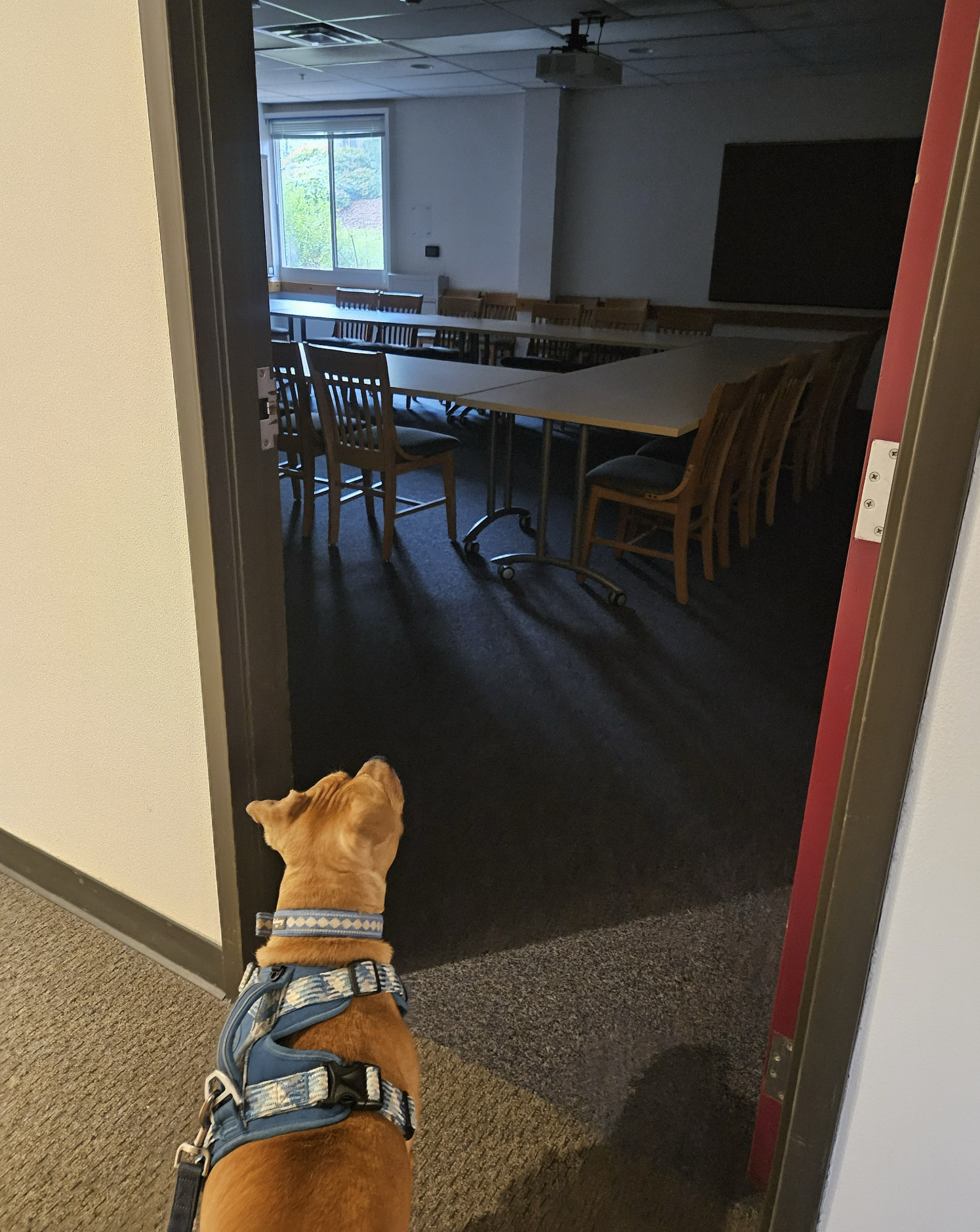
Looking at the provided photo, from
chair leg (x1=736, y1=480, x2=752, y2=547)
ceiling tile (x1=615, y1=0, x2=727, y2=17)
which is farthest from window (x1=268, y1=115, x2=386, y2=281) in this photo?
chair leg (x1=736, y1=480, x2=752, y2=547)

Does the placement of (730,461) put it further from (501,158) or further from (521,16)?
(501,158)

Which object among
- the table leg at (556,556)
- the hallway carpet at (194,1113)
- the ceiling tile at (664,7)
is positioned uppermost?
the ceiling tile at (664,7)

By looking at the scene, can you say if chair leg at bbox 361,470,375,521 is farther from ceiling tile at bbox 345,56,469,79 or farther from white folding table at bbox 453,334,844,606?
ceiling tile at bbox 345,56,469,79

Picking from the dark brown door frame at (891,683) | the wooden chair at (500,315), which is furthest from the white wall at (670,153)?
the dark brown door frame at (891,683)

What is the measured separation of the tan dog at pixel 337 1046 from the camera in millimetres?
807

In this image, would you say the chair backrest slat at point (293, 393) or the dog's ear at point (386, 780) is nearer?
the dog's ear at point (386, 780)

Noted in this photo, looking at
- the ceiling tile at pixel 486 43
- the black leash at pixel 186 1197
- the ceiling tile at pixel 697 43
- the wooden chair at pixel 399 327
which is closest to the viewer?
the black leash at pixel 186 1197

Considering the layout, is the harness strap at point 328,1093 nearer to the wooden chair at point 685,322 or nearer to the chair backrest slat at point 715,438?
the chair backrest slat at point 715,438

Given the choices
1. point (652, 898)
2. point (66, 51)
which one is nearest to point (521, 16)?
point (66, 51)

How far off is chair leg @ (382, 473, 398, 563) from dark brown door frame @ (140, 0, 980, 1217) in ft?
7.81

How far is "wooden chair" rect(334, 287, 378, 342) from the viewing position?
669cm

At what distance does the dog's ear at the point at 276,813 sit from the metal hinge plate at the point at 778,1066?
0.74m

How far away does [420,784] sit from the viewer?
91.1 inches

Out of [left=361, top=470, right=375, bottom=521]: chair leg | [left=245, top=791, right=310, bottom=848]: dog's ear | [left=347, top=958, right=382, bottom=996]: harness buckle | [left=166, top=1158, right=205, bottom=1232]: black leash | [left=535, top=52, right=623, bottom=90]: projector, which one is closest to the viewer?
[left=166, top=1158, right=205, bottom=1232]: black leash
